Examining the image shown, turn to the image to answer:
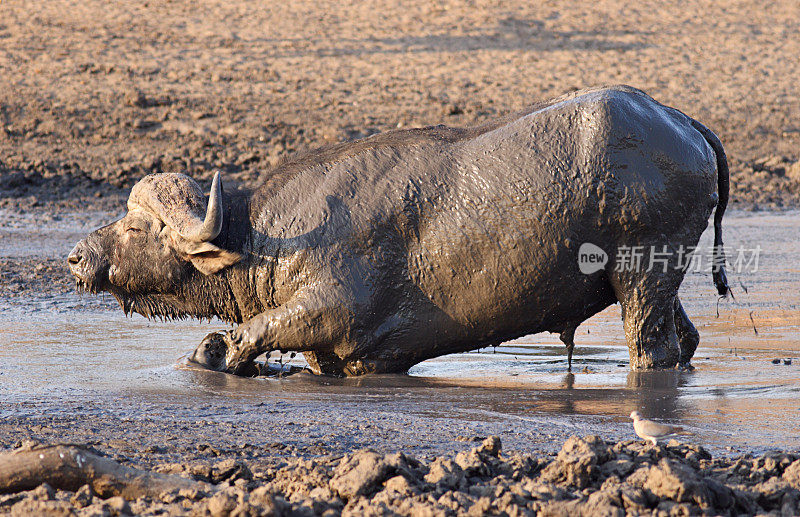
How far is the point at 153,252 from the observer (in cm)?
675

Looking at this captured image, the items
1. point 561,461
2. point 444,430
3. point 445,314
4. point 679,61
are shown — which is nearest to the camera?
point 561,461

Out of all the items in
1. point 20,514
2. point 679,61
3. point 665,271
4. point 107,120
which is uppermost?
point 679,61

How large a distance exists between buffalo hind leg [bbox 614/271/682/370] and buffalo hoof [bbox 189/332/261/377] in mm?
2256

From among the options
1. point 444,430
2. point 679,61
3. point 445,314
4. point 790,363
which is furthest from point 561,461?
point 679,61

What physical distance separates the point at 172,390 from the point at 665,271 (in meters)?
2.87

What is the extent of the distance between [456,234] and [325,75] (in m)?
10.9

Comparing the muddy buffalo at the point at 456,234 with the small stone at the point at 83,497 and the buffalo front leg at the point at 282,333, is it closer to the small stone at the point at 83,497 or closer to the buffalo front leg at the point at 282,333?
the buffalo front leg at the point at 282,333

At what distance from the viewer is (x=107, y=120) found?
50.8 ft

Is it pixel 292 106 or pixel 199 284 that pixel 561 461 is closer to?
pixel 199 284

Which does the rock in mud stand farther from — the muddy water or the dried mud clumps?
the muddy water

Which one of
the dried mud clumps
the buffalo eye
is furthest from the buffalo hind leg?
the buffalo eye

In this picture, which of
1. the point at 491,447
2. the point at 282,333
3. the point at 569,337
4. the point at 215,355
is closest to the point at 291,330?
the point at 282,333

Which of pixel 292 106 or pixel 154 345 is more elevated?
pixel 292 106

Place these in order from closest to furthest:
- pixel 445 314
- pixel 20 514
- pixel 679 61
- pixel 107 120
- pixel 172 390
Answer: pixel 20 514, pixel 172 390, pixel 445 314, pixel 107 120, pixel 679 61
